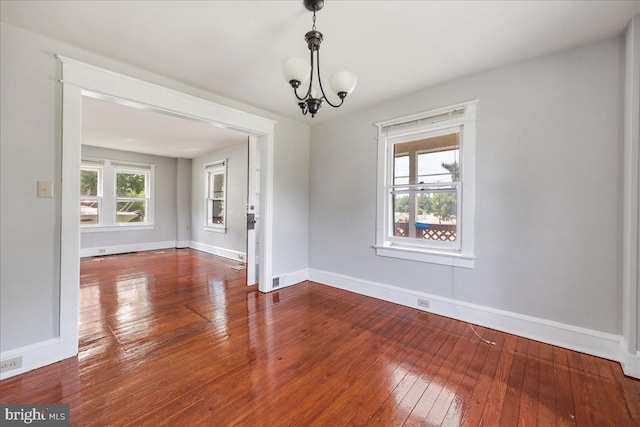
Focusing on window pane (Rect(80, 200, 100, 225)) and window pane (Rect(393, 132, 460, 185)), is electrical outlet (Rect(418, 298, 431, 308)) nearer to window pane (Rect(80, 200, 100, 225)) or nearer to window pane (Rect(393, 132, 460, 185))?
window pane (Rect(393, 132, 460, 185))

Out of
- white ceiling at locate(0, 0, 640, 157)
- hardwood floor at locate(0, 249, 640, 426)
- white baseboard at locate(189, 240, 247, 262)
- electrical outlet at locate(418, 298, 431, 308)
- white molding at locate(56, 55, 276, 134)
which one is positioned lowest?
hardwood floor at locate(0, 249, 640, 426)

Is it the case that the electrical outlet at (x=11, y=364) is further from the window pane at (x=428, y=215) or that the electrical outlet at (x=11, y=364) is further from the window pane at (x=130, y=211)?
the window pane at (x=130, y=211)

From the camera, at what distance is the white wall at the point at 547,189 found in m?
2.12

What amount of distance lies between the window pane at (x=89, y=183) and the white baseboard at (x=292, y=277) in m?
5.34

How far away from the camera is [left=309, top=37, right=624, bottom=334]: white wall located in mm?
2115

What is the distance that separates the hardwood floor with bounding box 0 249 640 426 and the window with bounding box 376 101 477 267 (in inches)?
30.8

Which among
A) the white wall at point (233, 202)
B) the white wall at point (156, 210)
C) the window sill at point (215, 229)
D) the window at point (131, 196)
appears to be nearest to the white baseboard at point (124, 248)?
the white wall at point (156, 210)

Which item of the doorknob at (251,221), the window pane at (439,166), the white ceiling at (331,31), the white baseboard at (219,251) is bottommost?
the white baseboard at (219,251)

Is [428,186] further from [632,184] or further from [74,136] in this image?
[74,136]

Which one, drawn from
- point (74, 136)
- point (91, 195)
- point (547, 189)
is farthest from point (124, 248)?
point (547, 189)

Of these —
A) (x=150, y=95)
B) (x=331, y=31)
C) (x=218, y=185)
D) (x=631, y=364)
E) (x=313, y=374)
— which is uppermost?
(x=331, y=31)

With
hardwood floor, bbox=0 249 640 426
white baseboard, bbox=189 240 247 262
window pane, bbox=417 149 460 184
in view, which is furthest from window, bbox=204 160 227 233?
window pane, bbox=417 149 460 184

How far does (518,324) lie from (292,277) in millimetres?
2744

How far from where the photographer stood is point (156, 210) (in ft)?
23.0
